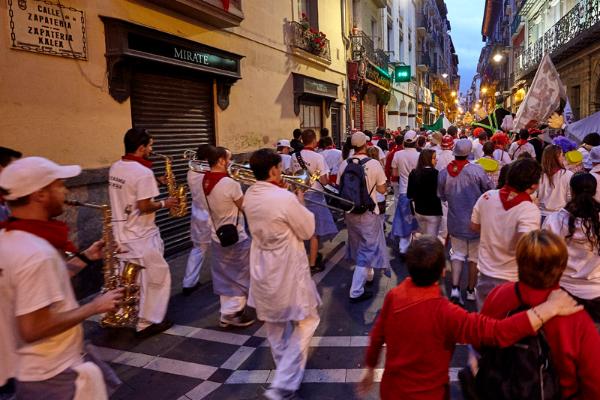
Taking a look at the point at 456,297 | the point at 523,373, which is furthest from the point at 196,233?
the point at 523,373

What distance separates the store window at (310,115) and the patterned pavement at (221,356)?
8.55m

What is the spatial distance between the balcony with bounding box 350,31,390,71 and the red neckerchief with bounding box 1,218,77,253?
53.7ft

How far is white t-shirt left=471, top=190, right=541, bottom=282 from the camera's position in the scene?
3.52 metres

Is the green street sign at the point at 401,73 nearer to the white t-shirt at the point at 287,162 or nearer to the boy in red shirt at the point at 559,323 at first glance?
the white t-shirt at the point at 287,162

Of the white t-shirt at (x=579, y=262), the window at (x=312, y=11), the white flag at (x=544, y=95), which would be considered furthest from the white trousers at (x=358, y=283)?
the window at (x=312, y=11)

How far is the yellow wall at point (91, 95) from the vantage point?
5202mm

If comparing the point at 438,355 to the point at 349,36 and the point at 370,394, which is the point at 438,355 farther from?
the point at 349,36

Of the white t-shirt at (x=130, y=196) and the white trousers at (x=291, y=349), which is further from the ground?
the white t-shirt at (x=130, y=196)

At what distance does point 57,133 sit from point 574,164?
21.3 feet

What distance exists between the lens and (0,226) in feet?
7.41

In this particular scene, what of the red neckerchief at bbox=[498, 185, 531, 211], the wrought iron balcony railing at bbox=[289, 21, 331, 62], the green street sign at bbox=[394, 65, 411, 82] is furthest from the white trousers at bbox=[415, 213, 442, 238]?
the green street sign at bbox=[394, 65, 411, 82]

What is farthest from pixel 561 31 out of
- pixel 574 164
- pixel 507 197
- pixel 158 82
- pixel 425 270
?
pixel 425 270

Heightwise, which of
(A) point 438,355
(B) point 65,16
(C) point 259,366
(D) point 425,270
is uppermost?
(B) point 65,16

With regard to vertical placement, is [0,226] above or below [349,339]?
above
